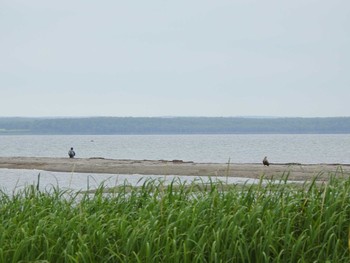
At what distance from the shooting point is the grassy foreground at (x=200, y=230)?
342 inches

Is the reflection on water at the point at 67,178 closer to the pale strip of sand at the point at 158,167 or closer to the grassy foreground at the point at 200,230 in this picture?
the pale strip of sand at the point at 158,167

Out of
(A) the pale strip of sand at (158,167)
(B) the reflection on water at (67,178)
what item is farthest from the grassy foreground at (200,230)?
(A) the pale strip of sand at (158,167)

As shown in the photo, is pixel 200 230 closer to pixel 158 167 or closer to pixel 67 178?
pixel 67 178

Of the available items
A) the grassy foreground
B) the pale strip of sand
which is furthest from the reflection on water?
the grassy foreground

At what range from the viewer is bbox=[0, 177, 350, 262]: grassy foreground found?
8.70 meters

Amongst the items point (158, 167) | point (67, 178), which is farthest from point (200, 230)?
point (158, 167)

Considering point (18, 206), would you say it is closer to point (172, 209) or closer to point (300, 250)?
point (172, 209)

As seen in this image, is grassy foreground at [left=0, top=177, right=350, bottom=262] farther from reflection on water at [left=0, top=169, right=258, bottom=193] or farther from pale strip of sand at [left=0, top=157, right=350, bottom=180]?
pale strip of sand at [left=0, top=157, right=350, bottom=180]

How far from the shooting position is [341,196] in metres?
9.77

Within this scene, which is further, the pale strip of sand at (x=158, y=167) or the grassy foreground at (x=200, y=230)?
the pale strip of sand at (x=158, y=167)

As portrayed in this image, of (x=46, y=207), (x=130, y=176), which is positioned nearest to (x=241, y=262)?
(x=46, y=207)

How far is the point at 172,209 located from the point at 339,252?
74.3 inches

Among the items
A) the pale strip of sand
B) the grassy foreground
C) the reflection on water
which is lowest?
the reflection on water

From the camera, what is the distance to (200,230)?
30.1 ft
